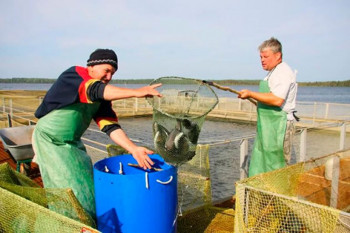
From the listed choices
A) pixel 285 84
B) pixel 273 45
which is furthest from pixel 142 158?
pixel 273 45

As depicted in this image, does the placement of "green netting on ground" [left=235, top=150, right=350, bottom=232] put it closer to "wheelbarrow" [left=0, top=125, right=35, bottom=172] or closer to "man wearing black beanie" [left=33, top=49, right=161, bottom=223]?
"man wearing black beanie" [left=33, top=49, right=161, bottom=223]

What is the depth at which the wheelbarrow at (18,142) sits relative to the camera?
3.93m

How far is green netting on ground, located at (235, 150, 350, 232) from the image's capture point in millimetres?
1603

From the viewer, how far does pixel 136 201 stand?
74.8 inches

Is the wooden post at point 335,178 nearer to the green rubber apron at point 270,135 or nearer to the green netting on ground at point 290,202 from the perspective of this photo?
the green netting on ground at point 290,202

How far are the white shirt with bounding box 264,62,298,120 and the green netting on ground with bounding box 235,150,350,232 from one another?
0.57 meters

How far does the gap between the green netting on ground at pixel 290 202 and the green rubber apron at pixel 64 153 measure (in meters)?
1.17

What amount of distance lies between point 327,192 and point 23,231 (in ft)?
9.95

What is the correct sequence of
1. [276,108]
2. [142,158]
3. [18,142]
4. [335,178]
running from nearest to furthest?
[142,158]
[276,108]
[335,178]
[18,142]

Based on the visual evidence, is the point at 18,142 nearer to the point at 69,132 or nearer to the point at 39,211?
the point at 69,132

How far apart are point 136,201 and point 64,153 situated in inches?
28.3

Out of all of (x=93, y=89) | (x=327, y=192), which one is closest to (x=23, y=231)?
(x=93, y=89)

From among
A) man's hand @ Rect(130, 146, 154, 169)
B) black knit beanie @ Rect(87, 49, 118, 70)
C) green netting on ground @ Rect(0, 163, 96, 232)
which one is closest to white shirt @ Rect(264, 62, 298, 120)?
man's hand @ Rect(130, 146, 154, 169)

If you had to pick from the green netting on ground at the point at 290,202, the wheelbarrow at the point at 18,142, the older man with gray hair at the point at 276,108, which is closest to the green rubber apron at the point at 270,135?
the older man with gray hair at the point at 276,108
